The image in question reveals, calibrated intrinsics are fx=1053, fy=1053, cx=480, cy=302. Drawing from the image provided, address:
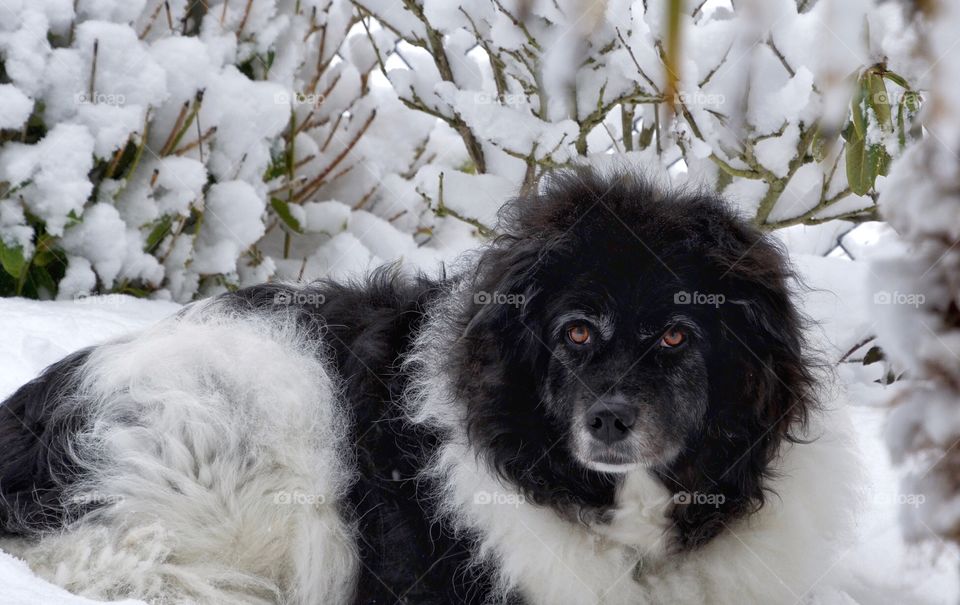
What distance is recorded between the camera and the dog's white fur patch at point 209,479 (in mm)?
3021

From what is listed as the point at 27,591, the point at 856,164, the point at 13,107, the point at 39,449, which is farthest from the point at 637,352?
the point at 13,107

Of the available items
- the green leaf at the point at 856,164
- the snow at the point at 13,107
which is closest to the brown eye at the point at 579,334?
the green leaf at the point at 856,164

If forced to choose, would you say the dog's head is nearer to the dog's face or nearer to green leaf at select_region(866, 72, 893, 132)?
the dog's face

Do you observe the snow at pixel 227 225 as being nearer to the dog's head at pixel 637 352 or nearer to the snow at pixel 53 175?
the snow at pixel 53 175

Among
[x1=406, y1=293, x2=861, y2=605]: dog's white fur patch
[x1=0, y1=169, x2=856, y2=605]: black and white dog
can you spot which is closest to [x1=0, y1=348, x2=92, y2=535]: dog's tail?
[x1=0, y1=169, x2=856, y2=605]: black and white dog

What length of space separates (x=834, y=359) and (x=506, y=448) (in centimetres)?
119

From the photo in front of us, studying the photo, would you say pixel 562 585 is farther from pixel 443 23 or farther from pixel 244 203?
pixel 244 203

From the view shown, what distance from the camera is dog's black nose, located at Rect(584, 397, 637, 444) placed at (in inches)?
106

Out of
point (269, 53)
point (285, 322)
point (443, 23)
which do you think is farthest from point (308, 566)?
point (269, 53)

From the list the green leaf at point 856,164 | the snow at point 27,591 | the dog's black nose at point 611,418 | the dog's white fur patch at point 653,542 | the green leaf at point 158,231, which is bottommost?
the green leaf at point 158,231

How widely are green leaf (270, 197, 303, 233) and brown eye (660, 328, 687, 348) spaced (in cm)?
372

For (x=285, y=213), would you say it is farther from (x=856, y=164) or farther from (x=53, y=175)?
(x=856, y=164)

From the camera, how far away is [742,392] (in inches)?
116

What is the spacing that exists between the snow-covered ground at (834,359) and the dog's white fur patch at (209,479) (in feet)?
1.14
